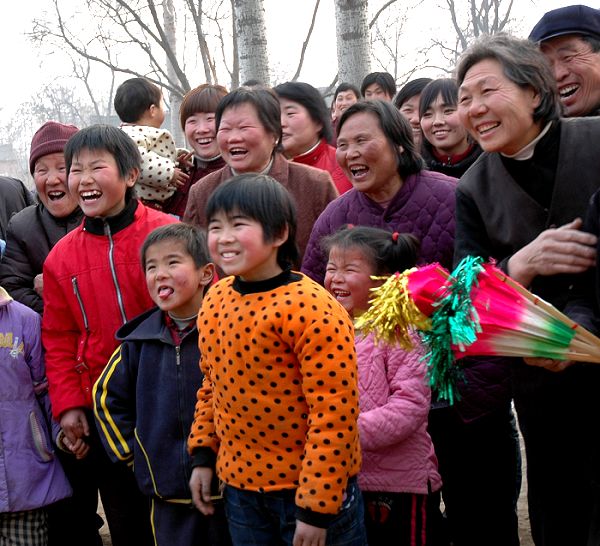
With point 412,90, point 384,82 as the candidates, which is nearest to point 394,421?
point 412,90

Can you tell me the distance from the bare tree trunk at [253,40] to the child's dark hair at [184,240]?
540cm

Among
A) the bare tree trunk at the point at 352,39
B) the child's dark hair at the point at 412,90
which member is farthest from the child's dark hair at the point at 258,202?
the bare tree trunk at the point at 352,39

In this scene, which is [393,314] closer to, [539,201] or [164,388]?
[539,201]

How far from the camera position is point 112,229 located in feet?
12.5

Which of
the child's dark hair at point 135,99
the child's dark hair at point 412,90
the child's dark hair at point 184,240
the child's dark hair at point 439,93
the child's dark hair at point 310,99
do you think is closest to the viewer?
the child's dark hair at point 184,240

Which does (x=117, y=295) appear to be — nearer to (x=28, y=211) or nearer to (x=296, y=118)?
(x=28, y=211)

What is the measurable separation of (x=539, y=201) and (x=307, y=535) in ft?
4.37

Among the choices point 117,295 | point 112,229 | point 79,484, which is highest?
point 112,229

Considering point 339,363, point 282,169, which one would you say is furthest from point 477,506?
point 282,169

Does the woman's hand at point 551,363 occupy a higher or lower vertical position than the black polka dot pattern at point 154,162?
lower

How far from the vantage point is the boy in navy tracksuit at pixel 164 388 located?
10.7 feet

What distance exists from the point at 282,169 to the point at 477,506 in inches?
75.1

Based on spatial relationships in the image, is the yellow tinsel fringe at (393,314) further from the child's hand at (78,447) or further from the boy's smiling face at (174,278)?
the child's hand at (78,447)

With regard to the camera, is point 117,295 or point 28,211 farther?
point 28,211
